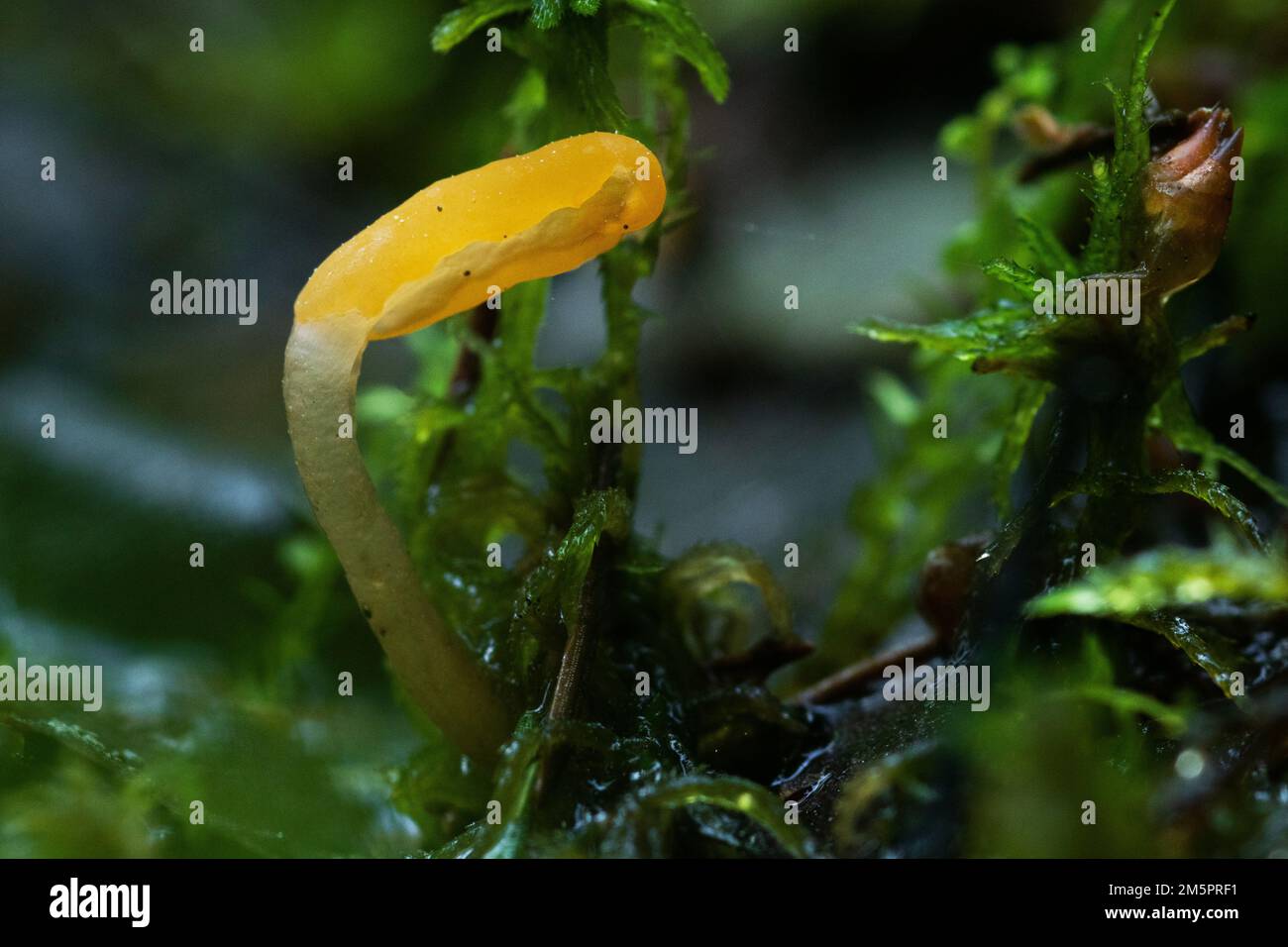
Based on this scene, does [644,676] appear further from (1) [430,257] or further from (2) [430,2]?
(2) [430,2]

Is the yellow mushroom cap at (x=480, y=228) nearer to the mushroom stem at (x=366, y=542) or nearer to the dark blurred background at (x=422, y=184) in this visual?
the mushroom stem at (x=366, y=542)

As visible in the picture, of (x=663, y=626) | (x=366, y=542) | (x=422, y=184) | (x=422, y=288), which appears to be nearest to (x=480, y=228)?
(x=422, y=288)

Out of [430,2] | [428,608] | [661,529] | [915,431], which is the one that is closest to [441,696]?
[428,608]

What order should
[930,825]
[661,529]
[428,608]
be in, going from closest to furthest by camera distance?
1. [930,825]
2. [428,608]
3. [661,529]

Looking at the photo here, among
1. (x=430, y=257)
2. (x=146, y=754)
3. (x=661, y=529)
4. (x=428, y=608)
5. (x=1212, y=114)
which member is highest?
(x=1212, y=114)

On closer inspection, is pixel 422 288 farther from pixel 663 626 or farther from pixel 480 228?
pixel 663 626
